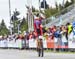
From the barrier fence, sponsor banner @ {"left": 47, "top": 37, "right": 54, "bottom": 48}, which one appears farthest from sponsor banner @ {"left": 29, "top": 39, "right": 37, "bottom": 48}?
sponsor banner @ {"left": 47, "top": 37, "right": 54, "bottom": 48}

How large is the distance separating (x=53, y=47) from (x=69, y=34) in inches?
63.9

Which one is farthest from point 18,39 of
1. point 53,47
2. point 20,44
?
point 53,47

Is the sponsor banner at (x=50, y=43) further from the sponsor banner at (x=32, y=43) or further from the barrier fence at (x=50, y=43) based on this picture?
the sponsor banner at (x=32, y=43)

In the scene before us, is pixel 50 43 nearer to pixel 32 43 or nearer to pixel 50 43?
pixel 50 43

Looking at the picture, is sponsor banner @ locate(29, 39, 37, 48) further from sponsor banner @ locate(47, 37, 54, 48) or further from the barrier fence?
sponsor banner @ locate(47, 37, 54, 48)

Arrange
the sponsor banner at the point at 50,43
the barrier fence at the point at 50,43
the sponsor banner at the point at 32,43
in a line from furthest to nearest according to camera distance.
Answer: the sponsor banner at the point at 32,43 < the sponsor banner at the point at 50,43 < the barrier fence at the point at 50,43

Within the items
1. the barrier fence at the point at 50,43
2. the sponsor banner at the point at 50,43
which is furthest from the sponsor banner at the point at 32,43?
the sponsor banner at the point at 50,43

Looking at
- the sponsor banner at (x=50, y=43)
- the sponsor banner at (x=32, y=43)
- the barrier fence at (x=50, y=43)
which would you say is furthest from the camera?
the sponsor banner at (x=32, y=43)

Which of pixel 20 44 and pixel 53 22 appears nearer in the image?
pixel 20 44

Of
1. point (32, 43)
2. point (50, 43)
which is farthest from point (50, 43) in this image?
point (32, 43)

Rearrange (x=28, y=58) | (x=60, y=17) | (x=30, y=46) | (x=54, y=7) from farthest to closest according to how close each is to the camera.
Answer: (x=54, y=7) → (x=60, y=17) → (x=30, y=46) → (x=28, y=58)

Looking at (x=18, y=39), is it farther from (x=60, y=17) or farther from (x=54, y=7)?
(x=54, y=7)

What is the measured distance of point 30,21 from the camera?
45.4m

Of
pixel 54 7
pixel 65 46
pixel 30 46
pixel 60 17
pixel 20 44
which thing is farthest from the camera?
pixel 54 7
